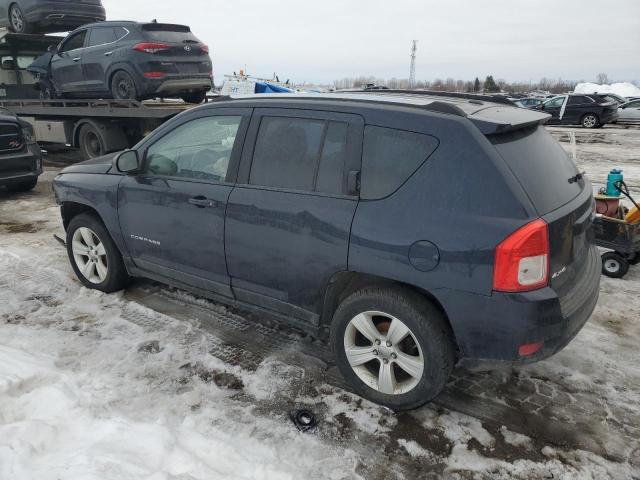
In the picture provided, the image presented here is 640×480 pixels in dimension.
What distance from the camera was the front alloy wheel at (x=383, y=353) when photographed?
2.78m

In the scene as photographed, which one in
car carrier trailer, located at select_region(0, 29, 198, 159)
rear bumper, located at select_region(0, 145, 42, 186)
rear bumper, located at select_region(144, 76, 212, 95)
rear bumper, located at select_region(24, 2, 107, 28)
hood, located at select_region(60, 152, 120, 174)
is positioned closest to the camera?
hood, located at select_region(60, 152, 120, 174)

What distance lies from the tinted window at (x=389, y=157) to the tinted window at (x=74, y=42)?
9091 mm

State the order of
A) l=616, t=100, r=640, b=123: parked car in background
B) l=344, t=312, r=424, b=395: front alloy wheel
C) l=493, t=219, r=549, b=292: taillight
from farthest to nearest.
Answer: l=616, t=100, r=640, b=123: parked car in background → l=344, t=312, r=424, b=395: front alloy wheel → l=493, t=219, r=549, b=292: taillight

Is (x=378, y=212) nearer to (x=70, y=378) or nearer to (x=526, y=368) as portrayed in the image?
(x=526, y=368)

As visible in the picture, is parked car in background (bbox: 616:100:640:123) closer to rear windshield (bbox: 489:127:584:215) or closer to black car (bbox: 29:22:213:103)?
black car (bbox: 29:22:213:103)

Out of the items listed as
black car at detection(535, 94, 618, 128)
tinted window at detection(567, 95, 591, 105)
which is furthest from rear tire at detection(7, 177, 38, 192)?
tinted window at detection(567, 95, 591, 105)

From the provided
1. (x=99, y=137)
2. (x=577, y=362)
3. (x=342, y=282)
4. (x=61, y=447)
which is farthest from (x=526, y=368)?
(x=99, y=137)

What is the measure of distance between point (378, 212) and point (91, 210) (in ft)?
9.93

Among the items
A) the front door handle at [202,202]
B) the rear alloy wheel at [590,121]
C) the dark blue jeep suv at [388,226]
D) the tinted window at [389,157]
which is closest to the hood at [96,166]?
the dark blue jeep suv at [388,226]

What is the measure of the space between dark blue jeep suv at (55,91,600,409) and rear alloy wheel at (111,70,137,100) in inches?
230

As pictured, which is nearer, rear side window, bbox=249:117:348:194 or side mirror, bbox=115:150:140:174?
rear side window, bbox=249:117:348:194

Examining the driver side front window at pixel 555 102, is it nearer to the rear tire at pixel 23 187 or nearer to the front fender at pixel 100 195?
the rear tire at pixel 23 187

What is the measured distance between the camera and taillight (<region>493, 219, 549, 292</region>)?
236 centimetres

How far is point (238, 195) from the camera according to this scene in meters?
3.29
